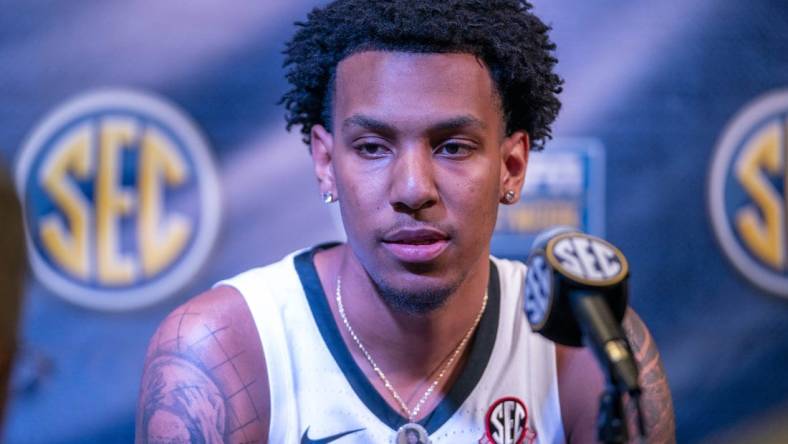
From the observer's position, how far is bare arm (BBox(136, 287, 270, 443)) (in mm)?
2131

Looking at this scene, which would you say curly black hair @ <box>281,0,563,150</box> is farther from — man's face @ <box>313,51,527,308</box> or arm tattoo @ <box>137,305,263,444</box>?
arm tattoo @ <box>137,305,263,444</box>

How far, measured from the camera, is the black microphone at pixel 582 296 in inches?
50.9

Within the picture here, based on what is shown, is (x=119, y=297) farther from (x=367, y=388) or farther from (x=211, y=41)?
(x=367, y=388)

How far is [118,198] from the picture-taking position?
10.0ft

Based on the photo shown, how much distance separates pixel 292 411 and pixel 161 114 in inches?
46.7

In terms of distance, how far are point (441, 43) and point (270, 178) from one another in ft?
3.45

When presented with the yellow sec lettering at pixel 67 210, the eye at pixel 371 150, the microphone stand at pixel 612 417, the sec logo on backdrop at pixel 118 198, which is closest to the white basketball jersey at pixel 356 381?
the eye at pixel 371 150

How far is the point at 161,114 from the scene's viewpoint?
3.07 meters

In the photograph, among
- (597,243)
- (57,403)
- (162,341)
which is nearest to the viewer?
(597,243)

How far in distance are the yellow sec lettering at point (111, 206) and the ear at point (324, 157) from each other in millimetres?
894

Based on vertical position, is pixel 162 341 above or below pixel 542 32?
below

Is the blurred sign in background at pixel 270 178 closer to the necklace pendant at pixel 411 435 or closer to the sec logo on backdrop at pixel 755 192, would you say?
the sec logo on backdrop at pixel 755 192

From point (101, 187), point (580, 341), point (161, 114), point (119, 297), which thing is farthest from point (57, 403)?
point (580, 341)

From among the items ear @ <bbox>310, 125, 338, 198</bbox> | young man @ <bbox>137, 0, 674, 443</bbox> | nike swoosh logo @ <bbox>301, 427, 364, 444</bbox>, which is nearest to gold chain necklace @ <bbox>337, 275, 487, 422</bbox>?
young man @ <bbox>137, 0, 674, 443</bbox>
